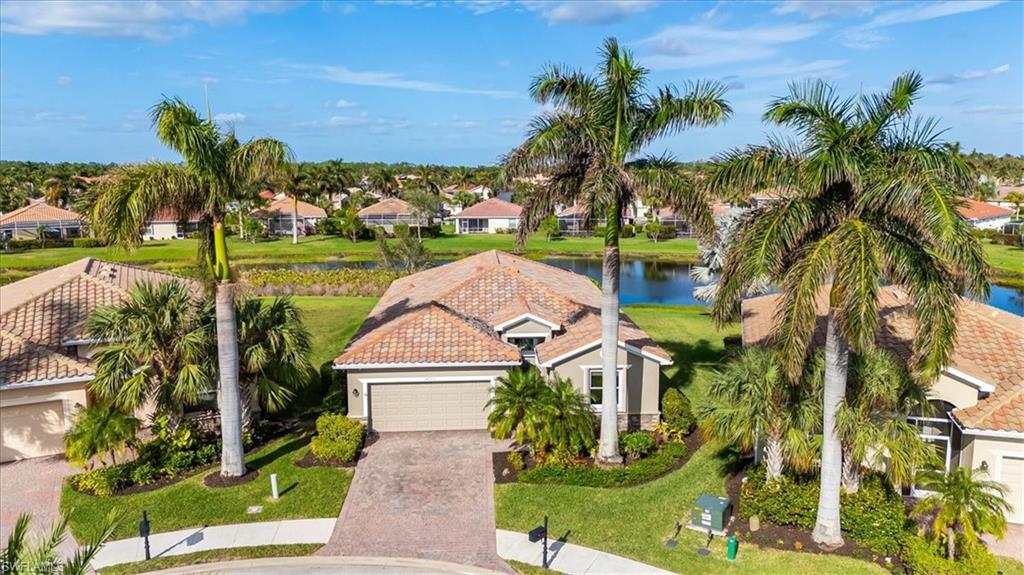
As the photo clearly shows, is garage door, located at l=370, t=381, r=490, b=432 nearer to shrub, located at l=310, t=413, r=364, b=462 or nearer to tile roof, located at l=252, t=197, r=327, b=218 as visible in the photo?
shrub, located at l=310, t=413, r=364, b=462

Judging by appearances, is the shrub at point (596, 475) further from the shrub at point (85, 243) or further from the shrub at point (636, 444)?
the shrub at point (85, 243)

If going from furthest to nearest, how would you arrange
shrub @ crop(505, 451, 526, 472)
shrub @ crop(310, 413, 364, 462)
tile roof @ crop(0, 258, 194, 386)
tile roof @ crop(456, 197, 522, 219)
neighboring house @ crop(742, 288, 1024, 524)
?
tile roof @ crop(456, 197, 522, 219) → tile roof @ crop(0, 258, 194, 386) → shrub @ crop(310, 413, 364, 462) → shrub @ crop(505, 451, 526, 472) → neighboring house @ crop(742, 288, 1024, 524)

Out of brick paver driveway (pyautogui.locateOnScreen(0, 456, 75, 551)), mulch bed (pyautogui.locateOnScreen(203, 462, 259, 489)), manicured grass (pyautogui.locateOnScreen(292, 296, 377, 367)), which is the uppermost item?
manicured grass (pyautogui.locateOnScreen(292, 296, 377, 367))

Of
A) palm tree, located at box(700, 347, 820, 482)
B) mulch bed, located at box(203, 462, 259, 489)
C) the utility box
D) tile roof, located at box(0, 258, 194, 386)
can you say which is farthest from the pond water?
mulch bed, located at box(203, 462, 259, 489)

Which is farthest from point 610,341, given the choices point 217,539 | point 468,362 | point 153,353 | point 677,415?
point 153,353

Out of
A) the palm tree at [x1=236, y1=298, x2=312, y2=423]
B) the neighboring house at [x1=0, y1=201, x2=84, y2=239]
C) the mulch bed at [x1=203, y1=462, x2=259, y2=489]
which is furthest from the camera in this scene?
the neighboring house at [x1=0, y1=201, x2=84, y2=239]

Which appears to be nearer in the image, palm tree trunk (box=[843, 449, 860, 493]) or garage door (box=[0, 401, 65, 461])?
palm tree trunk (box=[843, 449, 860, 493])
